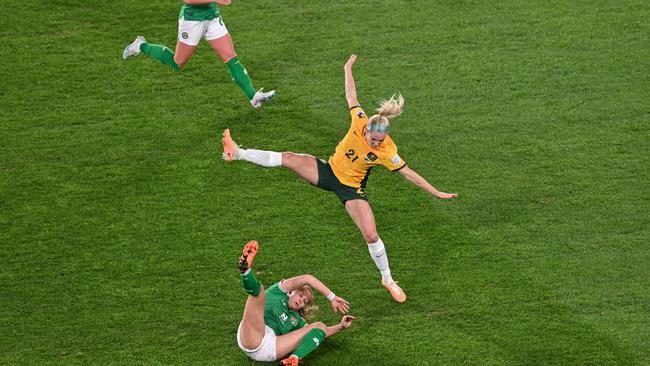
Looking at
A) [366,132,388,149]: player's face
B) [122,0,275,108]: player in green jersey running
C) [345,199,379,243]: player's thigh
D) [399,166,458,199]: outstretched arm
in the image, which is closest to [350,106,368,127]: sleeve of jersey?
[366,132,388,149]: player's face

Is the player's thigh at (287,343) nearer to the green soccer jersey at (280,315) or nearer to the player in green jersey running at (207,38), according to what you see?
the green soccer jersey at (280,315)

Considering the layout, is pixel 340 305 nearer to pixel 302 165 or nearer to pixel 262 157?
pixel 302 165

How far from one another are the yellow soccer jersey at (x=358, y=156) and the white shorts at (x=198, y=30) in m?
2.22

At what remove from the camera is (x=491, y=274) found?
11.8 m

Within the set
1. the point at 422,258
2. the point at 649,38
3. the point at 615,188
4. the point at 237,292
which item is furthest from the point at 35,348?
the point at 649,38

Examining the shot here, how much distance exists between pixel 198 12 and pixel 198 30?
0.24 m

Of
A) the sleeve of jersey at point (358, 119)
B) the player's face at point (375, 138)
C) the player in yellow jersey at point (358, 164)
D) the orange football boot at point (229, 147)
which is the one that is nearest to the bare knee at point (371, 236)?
the player in yellow jersey at point (358, 164)

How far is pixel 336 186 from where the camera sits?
11.6m

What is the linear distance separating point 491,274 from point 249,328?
117 inches

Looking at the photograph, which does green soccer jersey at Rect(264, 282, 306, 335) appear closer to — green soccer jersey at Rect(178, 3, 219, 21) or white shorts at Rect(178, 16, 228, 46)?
white shorts at Rect(178, 16, 228, 46)

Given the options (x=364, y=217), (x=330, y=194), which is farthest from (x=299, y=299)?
(x=330, y=194)

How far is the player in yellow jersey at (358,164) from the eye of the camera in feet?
36.5

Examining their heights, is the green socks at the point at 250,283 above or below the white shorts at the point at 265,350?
above

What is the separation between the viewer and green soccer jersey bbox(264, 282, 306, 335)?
1098cm
